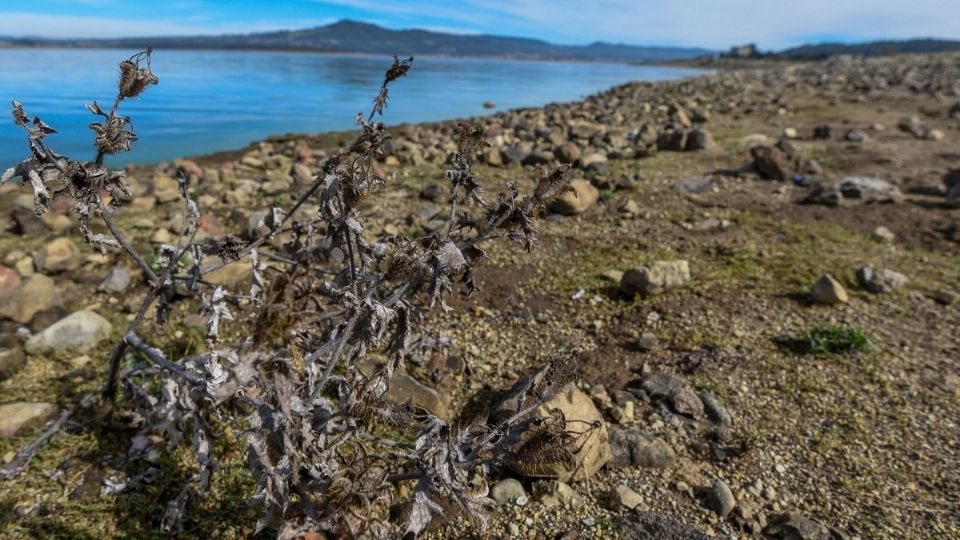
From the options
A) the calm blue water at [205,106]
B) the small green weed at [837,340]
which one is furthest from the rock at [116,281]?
the small green weed at [837,340]

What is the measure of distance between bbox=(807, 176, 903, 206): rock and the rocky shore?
0.18ft

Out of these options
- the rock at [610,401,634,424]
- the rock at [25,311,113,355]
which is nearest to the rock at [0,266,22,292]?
the rock at [25,311,113,355]

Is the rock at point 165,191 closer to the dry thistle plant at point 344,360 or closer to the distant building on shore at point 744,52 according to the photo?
the dry thistle plant at point 344,360

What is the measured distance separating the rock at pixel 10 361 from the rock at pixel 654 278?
5647mm

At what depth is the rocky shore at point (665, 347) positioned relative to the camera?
3.15 m

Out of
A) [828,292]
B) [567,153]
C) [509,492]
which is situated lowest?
[509,492]

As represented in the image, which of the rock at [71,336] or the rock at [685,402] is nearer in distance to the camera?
the rock at [685,402]

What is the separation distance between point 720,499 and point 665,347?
70.3 inches

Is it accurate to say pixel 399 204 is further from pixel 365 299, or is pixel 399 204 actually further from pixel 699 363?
pixel 365 299

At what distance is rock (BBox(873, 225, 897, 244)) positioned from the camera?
716cm

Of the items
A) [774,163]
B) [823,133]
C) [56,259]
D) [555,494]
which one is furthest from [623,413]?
[823,133]

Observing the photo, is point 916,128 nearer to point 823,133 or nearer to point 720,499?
point 823,133

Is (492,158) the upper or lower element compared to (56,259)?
upper

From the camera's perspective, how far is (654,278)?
5.50 m
